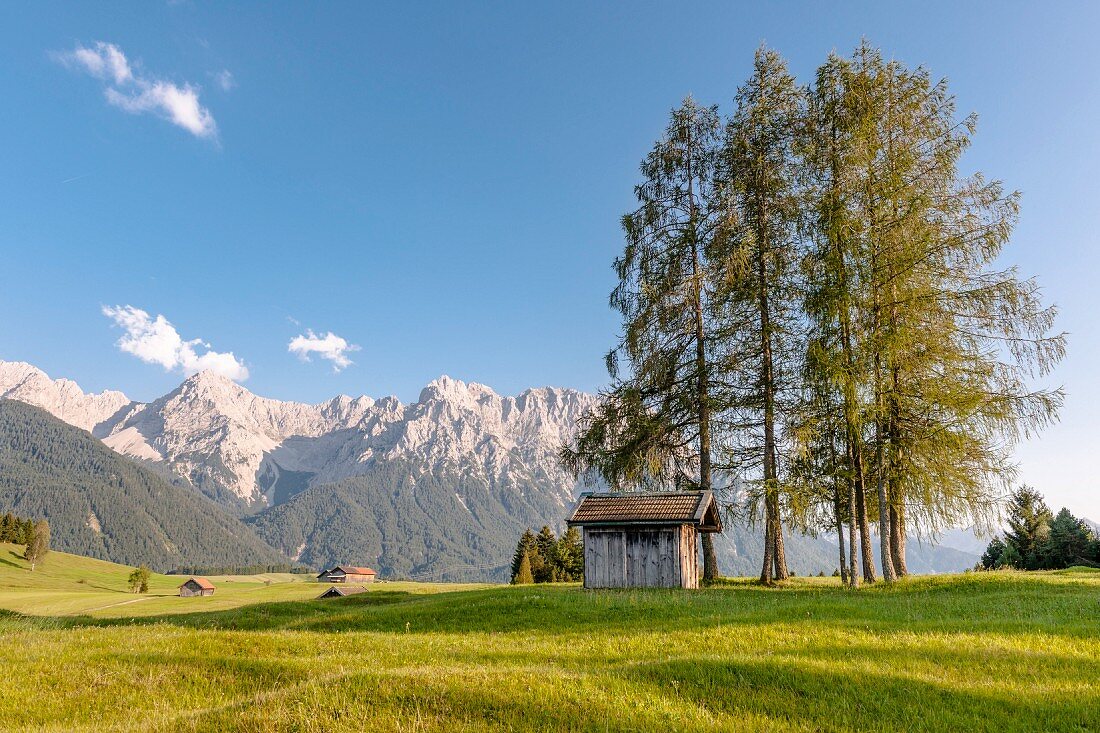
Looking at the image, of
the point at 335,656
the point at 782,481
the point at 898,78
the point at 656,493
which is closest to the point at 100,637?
the point at 335,656

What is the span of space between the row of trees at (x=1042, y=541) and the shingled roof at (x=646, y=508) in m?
23.3

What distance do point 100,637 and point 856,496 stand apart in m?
24.1

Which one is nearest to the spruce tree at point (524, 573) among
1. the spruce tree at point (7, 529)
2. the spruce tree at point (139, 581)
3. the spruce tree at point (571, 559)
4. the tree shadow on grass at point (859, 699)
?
the spruce tree at point (571, 559)

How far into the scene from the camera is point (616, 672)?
8.08m

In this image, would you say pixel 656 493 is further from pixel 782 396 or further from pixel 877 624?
pixel 877 624

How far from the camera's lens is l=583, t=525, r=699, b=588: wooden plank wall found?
2330cm

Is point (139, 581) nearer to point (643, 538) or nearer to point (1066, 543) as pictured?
point (643, 538)

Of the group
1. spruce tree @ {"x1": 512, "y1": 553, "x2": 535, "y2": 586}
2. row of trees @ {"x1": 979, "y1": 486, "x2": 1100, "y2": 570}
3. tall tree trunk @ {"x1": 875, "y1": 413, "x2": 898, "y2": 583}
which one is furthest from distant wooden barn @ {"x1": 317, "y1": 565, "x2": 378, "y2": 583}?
tall tree trunk @ {"x1": 875, "y1": 413, "x2": 898, "y2": 583}

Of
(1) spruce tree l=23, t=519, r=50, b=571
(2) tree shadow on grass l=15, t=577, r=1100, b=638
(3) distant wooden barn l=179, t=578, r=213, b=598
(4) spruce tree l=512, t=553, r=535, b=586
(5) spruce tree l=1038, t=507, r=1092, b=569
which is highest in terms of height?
Answer: (5) spruce tree l=1038, t=507, r=1092, b=569

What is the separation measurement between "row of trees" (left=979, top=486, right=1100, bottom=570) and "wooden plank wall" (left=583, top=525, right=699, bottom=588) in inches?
939

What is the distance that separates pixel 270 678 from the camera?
9469 millimetres

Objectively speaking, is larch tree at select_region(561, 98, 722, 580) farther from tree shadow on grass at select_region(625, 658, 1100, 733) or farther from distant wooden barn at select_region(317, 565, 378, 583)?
distant wooden barn at select_region(317, 565, 378, 583)

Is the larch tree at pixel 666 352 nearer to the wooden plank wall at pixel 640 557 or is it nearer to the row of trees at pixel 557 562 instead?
the wooden plank wall at pixel 640 557

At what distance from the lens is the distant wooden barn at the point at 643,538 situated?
23266 mm
